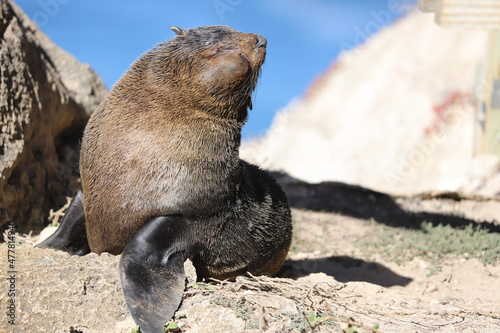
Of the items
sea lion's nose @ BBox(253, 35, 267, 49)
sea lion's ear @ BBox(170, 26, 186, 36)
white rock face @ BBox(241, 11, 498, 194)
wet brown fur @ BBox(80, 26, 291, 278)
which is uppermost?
white rock face @ BBox(241, 11, 498, 194)

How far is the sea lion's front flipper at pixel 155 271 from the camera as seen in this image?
3.15 meters

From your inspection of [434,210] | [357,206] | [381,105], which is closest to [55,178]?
[357,206]

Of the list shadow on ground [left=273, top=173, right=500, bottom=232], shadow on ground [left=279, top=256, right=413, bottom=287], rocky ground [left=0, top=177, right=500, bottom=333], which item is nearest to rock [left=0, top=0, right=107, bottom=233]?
rocky ground [left=0, top=177, right=500, bottom=333]

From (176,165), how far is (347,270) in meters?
2.76

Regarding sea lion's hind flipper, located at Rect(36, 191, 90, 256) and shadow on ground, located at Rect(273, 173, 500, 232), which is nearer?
sea lion's hind flipper, located at Rect(36, 191, 90, 256)

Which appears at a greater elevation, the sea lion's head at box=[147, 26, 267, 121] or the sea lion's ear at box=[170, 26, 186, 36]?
the sea lion's ear at box=[170, 26, 186, 36]

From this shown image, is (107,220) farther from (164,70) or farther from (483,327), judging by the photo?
(483,327)

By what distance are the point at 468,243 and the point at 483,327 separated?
2694 millimetres

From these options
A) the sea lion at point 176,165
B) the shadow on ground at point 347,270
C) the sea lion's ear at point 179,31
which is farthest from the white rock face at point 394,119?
the sea lion's ear at point 179,31

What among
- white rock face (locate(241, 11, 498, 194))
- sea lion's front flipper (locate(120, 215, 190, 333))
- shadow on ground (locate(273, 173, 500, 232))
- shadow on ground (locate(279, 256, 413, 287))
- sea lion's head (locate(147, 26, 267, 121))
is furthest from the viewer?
white rock face (locate(241, 11, 498, 194))

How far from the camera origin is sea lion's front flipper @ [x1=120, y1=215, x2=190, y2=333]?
3.15m

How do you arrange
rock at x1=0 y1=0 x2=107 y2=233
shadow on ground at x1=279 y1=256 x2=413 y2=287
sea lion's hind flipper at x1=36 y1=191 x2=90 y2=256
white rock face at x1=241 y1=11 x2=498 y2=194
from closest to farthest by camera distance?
sea lion's hind flipper at x1=36 y1=191 x2=90 y2=256, rock at x1=0 y1=0 x2=107 y2=233, shadow on ground at x1=279 y1=256 x2=413 y2=287, white rock face at x1=241 y1=11 x2=498 y2=194

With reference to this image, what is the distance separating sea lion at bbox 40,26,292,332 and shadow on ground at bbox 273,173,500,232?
144 inches

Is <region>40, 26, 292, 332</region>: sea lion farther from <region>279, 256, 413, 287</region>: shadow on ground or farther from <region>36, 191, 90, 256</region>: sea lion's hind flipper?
<region>279, 256, 413, 287</region>: shadow on ground
